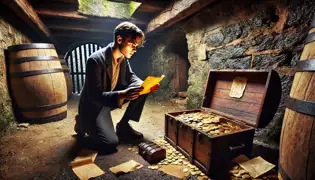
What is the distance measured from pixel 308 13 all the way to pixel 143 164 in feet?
6.41

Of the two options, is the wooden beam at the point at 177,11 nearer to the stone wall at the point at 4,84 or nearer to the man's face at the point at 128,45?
the man's face at the point at 128,45

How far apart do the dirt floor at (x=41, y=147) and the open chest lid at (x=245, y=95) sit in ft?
2.79

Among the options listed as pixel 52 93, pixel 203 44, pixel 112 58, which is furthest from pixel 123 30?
pixel 52 93

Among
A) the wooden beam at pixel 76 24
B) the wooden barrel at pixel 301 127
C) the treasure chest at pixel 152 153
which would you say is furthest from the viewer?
the wooden beam at pixel 76 24

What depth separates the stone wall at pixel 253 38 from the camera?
1.64 m

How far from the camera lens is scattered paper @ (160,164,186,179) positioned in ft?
4.75

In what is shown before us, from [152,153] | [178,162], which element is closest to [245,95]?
[178,162]

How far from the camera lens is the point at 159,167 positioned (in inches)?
62.0

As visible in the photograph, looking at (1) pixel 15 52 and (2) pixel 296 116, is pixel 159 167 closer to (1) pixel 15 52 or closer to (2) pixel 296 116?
(2) pixel 296 116

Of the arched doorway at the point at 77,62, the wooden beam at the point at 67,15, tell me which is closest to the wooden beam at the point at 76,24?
the wooden beam at the point at 67,15

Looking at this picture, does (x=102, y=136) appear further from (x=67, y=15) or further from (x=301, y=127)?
(x=67, y=15)

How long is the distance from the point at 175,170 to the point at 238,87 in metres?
1.07

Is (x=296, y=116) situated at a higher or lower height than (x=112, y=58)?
lower

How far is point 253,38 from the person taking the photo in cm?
201
